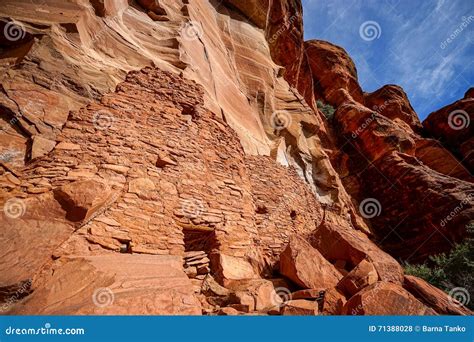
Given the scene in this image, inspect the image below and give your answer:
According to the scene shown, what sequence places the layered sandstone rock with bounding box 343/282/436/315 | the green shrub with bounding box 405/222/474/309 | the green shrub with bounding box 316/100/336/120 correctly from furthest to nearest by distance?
the green shrub with bounding box 316/100/336/120
the green shrub with bounding box 405/222/474/309
the layered sandstone rock with bounding box 343/282/436/315

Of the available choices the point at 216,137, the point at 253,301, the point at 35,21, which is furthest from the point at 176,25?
the point at 253,301

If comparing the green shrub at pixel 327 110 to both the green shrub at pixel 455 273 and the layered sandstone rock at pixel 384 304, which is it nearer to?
the green shrub at pixel 455 273

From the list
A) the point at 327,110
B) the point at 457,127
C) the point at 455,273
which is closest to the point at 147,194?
the point at 455,273

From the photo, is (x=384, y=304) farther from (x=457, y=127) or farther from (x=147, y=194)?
(x=457, y=127)

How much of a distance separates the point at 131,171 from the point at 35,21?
15.5 feet

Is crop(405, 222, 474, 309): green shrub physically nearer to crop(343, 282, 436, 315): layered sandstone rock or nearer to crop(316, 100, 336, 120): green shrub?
crop(343, 282, 436, 315): layered sandstone rock

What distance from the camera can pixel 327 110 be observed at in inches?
936

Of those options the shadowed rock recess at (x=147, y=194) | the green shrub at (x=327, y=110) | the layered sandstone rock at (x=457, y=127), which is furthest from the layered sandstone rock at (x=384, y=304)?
the layered sandstone rock at (x=457, y=127)

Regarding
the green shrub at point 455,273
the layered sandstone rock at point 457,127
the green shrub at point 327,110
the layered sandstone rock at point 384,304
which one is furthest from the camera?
the layered sandstone rock at point 457,127

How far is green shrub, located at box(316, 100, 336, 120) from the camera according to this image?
23.0 metres

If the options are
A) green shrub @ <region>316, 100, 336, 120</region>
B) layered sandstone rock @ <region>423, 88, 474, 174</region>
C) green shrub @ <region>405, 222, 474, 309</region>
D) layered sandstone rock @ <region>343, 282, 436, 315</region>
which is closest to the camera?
layered sandstone rock @ <region>343, 282, 436, 315</region>

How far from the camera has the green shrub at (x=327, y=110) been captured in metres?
23.0

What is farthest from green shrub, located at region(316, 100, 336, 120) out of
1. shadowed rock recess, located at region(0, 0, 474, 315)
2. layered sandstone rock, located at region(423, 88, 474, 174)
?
shadowed rock recess, located at region(0, 0, 474, 315)

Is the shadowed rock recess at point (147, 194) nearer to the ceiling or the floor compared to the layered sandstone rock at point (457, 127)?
nearer to the floor
